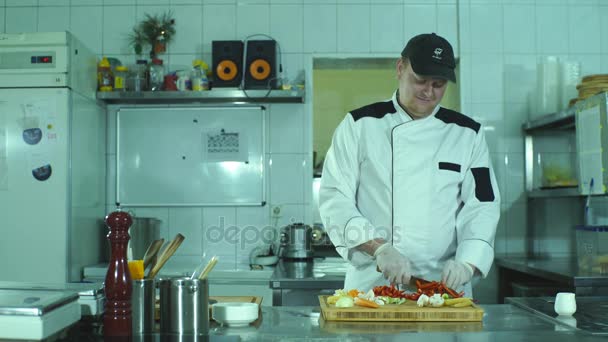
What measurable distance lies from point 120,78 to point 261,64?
0.84m

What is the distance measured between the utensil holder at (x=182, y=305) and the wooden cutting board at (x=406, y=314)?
35cm

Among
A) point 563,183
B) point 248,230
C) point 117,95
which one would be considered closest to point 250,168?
point 248,230

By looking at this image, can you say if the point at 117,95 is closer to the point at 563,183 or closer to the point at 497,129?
the point at 497,129

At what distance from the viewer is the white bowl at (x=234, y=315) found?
1399 millimetres

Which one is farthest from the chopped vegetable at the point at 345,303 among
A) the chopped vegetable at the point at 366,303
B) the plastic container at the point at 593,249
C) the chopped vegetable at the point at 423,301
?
the plastic container at the point at 593,249

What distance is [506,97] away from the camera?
3.88 metres

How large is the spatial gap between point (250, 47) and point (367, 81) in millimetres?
2460

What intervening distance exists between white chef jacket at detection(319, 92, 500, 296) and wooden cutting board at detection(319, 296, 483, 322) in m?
0.55

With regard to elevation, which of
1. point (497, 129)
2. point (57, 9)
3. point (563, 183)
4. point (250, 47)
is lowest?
point (563, 183)

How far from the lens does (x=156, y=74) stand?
3744mm

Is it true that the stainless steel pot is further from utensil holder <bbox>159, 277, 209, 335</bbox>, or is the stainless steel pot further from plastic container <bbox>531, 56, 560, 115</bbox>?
utensil holder <bbox>159, 277, 209, 335</bbox>

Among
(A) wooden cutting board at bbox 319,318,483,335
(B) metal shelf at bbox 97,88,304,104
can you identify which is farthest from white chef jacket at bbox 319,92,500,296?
(B) metal shelf at bbox 97,88,304,104

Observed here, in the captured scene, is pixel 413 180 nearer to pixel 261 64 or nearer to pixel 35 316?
pixel 35 316

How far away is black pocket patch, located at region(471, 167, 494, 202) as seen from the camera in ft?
6.75
